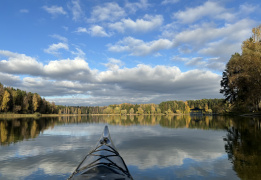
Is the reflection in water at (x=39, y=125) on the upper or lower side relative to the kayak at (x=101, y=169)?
lower

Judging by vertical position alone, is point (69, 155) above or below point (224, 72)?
below

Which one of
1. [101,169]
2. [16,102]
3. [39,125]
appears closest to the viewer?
[101,169]

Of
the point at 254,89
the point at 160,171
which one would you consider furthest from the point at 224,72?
the point at 160,171

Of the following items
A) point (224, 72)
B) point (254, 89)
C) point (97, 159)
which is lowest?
point (97, 159)

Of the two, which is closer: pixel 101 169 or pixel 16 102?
pixel 101 169

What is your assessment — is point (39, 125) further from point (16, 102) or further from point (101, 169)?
point (16, 102)

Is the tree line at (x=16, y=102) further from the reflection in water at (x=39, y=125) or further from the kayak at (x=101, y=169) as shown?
the kayak at (x=101, y=169)

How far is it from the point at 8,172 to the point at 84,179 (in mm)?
5930

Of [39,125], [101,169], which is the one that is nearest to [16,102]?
[39,125]

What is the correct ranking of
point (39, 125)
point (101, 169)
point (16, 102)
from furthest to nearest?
point (16, 102) < point (39, 125) < point (101, 169)

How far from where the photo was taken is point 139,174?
327 inches

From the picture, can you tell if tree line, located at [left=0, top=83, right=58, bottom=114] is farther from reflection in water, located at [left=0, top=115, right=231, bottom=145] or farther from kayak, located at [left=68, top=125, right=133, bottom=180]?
kayak, located at [left=68, top=125, right=133, bottom=180]

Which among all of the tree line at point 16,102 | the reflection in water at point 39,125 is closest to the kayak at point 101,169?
the reflection in water at point 39,125

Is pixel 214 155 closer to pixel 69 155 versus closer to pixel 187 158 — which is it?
pixel 187 158
